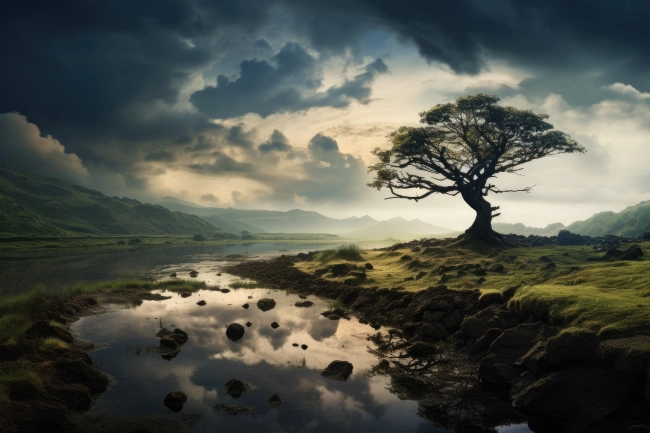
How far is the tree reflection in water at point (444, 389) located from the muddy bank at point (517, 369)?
0.13 feet

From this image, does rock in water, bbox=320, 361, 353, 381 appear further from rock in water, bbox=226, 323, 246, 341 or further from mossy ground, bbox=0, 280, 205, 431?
mossy ground, bbox=0, 280, 205, 431

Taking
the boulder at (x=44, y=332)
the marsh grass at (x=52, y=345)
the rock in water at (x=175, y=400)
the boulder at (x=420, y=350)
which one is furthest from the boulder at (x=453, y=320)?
the boulder at (x=44, y=332)

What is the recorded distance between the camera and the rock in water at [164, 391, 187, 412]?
1219 centimetres

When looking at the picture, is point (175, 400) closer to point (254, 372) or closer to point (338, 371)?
point (254, 372)

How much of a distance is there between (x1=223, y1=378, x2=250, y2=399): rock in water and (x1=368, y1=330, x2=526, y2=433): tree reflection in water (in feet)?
17.1

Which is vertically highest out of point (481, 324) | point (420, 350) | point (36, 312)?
point (481, 324)

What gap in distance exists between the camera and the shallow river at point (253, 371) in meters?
11.6

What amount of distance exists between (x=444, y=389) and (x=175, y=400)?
9673 millimetres

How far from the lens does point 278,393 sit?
527 inches

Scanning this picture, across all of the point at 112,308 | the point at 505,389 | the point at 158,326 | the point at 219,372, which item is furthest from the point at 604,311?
the point at 112,308

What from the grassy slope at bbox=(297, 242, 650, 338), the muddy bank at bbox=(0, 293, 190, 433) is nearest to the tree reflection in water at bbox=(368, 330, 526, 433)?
the grassy slope at bbox=(297, 242, 650, 338)

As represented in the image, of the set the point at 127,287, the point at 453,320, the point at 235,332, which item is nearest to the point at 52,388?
the point at 235,332

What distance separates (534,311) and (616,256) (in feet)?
52.3

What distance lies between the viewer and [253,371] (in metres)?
15.5
